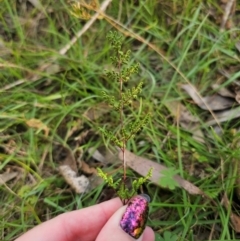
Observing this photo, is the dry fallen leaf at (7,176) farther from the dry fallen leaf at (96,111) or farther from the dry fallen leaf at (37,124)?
the dry fallen leaf at (96,111)

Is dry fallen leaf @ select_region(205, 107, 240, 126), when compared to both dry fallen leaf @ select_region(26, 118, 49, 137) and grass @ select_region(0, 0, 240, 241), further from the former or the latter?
dry fallen leaf @ select_region(26, 118, 49, 137)

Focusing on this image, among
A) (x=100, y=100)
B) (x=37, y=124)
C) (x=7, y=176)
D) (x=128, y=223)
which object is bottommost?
(x=7, y=176)

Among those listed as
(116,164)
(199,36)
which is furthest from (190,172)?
(199,36)

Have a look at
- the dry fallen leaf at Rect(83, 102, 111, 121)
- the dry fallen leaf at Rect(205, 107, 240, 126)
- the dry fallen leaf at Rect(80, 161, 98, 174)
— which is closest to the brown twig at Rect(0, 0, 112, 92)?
the dry fallen leaf at Rect(83, 102, 111, 121)

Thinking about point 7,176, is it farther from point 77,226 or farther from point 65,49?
point 65,49

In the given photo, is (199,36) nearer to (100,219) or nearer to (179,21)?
(179,21)

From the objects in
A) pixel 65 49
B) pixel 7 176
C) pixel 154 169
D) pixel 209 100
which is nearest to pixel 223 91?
pixel 209 100
